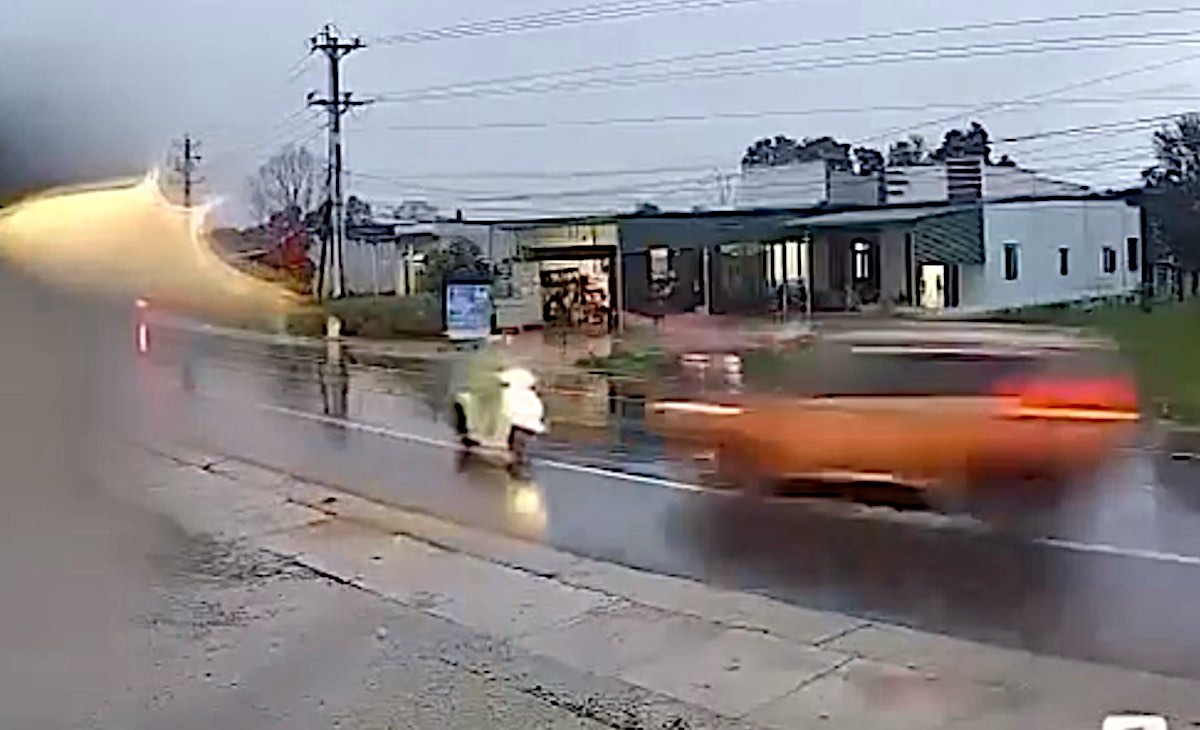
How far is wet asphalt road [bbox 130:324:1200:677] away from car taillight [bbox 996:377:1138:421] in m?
0.56

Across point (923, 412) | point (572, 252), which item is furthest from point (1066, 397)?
point (572, 252)

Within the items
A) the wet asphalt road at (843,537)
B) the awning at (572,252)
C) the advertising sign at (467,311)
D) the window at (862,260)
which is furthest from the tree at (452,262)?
the wet asphalt road at (843,537)

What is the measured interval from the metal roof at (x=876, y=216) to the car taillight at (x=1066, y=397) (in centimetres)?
2037

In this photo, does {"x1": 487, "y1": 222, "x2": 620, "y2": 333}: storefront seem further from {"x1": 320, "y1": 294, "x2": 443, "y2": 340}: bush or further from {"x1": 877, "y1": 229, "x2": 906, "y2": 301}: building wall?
{"x1": 877, "y1": 229, "x2": 906, "y2": 301}: building wall

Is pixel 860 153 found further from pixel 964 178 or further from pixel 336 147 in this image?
pixel 336 147

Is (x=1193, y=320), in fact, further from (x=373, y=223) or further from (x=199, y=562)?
(x=199, y=562)

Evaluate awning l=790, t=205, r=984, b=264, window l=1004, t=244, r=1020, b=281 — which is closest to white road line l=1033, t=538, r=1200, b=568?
awning l=790, t=205, r=984, b=264

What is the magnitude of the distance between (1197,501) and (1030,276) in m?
22.9

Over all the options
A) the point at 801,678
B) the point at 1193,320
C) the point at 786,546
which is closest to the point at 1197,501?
the point at 786,546

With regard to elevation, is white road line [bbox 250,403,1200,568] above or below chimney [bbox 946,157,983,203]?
below

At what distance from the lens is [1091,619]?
264 inches

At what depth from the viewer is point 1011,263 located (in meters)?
31.6

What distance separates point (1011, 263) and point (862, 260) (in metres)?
3.45

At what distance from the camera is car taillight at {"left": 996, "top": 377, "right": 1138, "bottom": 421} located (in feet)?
30.2
